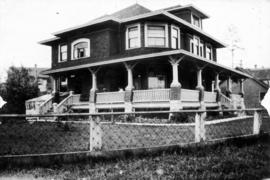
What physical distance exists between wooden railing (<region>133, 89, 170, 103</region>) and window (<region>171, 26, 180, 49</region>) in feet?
15.4

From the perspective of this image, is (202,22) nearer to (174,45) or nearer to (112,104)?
(174,45)

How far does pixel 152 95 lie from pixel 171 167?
11.2 m

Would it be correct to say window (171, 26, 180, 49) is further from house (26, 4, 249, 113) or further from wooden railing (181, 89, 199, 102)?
wooden railing (181, 89, 199, 102)

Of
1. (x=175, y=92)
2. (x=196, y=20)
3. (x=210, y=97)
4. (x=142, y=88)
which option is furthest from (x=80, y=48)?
(x=210, y=97)

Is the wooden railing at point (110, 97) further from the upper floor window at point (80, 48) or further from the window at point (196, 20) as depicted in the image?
the window at point (196, 20)

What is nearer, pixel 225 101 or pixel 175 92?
pixel 175 92

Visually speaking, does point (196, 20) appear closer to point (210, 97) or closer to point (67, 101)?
point (210, 97)

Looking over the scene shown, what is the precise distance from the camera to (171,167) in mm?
4805

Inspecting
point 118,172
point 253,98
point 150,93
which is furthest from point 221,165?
point 253,98

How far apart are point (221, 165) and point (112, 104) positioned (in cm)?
1312

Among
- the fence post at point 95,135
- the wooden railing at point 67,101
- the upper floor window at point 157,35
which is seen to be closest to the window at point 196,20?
the upper floor window at point 157,35

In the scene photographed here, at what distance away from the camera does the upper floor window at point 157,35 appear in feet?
59.9

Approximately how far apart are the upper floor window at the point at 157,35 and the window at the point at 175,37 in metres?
0.61

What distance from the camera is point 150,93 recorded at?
16.0 m
